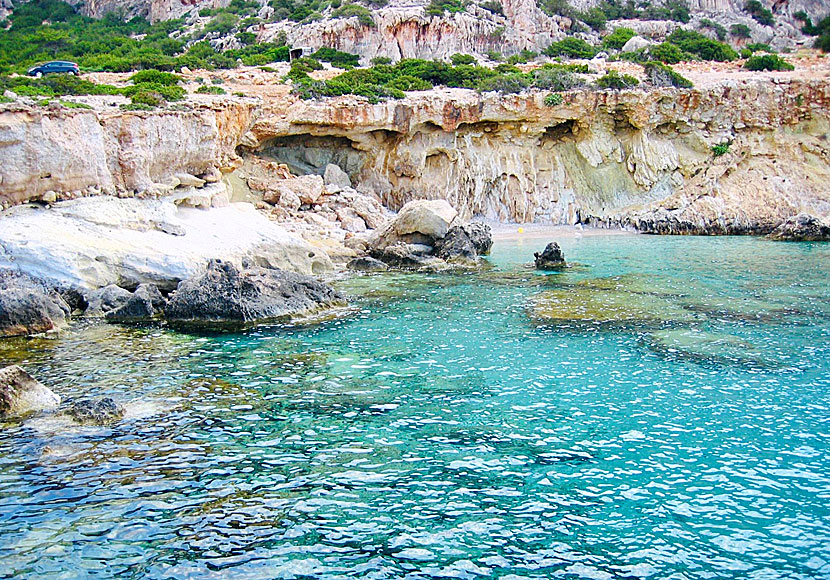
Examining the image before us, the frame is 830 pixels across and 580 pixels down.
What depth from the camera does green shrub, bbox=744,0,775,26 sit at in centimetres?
6975

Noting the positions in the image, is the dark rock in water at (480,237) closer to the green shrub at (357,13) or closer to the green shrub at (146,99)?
the green shrub at (146,99)

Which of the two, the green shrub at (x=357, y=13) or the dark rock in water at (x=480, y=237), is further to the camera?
the green shrub at (x=357, y=13)

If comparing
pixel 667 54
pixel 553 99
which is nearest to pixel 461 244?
pixel 553 99

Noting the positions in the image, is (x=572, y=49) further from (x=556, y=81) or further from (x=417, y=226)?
(x=417, y=226)

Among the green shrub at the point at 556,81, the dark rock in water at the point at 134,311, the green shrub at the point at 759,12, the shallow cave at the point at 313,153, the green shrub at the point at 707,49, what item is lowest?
the dark rock in water at the point at 134,311

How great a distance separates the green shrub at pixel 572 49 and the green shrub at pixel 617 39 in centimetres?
208

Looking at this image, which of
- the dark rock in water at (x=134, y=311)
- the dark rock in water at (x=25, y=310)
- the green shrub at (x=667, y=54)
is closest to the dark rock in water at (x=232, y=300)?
the dark rock in water at (x=134, y=311)

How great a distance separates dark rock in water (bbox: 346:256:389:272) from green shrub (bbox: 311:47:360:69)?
28346 millimetres

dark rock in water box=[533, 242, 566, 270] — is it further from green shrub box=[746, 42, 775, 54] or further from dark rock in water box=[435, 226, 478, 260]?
green shrub box=[746, 42, 775, 54]

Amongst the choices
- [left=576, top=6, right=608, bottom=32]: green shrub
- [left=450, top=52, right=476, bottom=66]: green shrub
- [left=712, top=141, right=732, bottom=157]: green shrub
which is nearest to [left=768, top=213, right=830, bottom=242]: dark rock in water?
[left=712, top=141, right=732, bottom=157]: green shrub

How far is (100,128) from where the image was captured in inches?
825

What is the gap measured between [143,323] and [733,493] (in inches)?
547

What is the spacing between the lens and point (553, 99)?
41.6 meters

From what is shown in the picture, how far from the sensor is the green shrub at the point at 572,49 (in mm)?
56125
